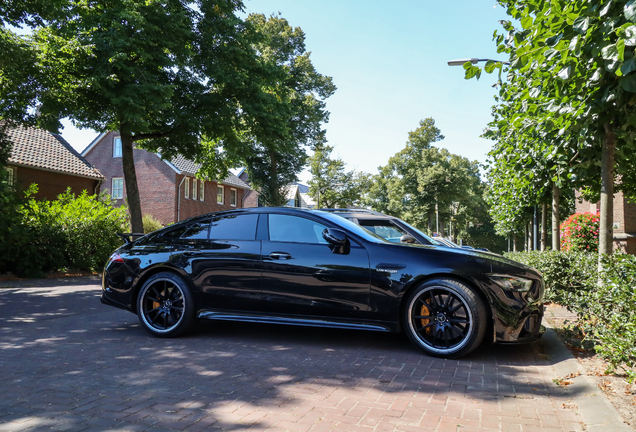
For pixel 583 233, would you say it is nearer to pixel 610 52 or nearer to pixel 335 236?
pixel 335 236

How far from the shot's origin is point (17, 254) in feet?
46.5

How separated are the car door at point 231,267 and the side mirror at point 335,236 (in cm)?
82

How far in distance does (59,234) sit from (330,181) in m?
43.1

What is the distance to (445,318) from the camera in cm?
519

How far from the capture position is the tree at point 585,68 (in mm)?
4336

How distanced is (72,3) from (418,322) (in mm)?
16380

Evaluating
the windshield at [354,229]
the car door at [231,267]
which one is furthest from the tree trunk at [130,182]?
the windshield at [354,229]

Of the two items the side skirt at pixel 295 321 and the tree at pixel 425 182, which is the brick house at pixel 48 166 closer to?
the side skirt at pixel 295 321

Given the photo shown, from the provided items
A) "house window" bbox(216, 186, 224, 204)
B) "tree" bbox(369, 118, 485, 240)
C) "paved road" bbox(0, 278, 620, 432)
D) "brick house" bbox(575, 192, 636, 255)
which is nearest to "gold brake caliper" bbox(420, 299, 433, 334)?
"paved road" bbox(0, 278, 620, 432)

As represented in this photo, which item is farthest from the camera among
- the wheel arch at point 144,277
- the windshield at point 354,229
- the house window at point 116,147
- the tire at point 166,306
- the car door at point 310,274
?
the house window at point 116,147

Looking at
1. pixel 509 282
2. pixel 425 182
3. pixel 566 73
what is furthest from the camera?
pixel 425 182

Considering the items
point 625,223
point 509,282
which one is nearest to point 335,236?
point 509,282

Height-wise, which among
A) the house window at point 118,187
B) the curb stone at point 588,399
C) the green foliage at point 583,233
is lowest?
the curb stone at point 588,399

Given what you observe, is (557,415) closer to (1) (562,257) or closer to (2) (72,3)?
(1) (562,257)
